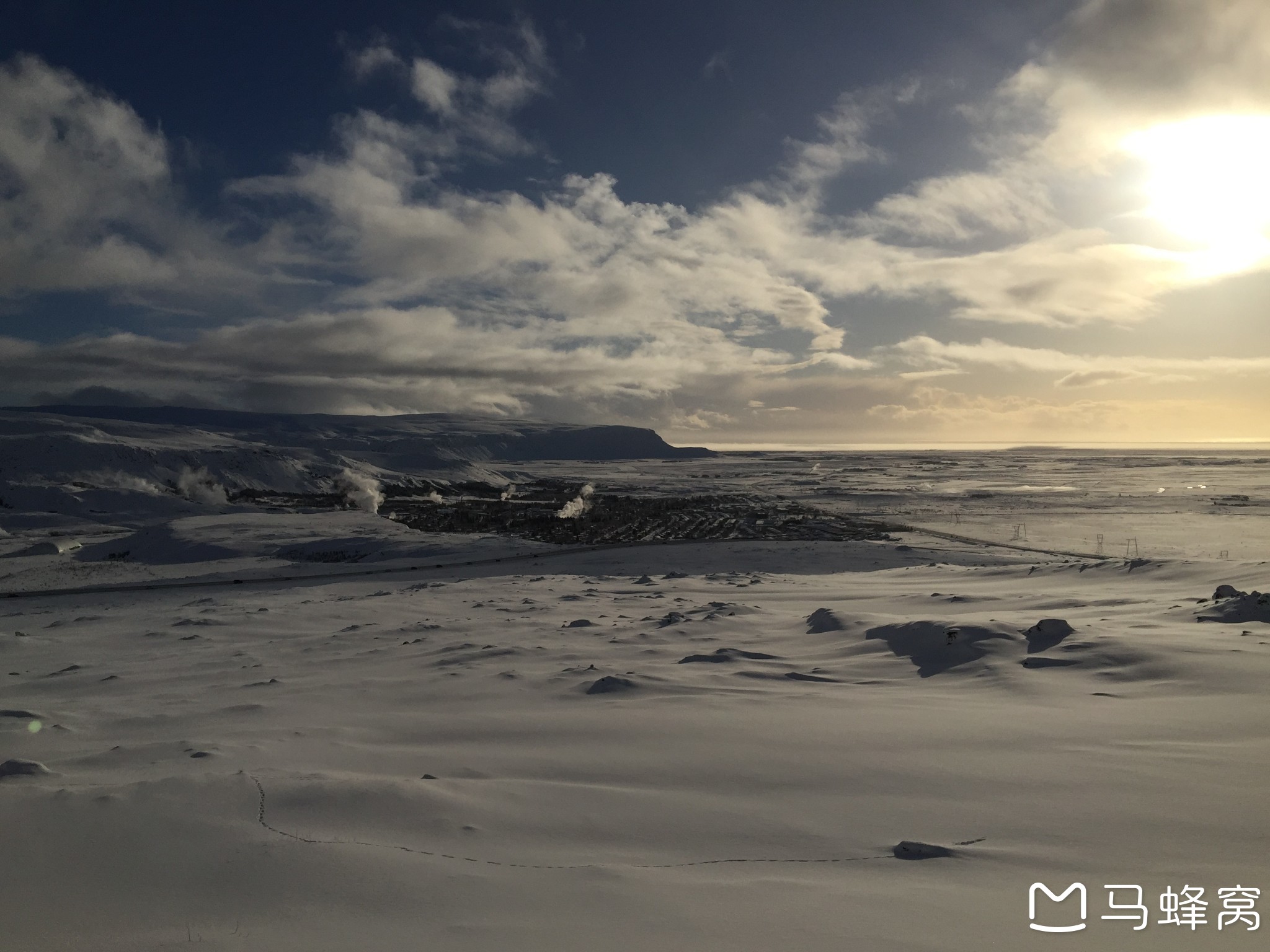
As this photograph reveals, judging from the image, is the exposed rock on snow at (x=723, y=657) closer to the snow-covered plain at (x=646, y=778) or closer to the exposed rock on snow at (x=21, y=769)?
the snow-covered plain at (x=646, y=778)

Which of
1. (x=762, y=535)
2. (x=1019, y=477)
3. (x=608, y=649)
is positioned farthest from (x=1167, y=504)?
(x=608, y=649)

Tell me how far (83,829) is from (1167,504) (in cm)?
6311

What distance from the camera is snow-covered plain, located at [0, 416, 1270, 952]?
11.1 feet

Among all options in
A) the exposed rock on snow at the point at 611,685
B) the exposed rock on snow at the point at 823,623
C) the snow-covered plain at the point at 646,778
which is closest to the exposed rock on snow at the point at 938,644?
the snow-covered plain at the point at 646,778

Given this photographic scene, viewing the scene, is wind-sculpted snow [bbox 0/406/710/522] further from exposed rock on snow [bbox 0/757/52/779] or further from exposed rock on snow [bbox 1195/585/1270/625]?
exposed rock on snow [bbox 1195/585/1270/625]

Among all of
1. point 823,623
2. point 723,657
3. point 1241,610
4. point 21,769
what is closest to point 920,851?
point 723,657

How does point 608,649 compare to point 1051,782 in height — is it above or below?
below

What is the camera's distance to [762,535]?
130 ft

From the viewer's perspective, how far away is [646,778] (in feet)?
16.9

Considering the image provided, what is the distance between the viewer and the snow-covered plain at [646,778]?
11.1 feet

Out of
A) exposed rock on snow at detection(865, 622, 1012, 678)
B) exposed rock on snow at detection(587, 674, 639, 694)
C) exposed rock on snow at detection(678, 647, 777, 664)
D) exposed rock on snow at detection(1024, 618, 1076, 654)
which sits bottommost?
exposed rock on snow at detection(678, 647, 777, 664)

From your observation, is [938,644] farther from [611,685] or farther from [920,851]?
[920,851]

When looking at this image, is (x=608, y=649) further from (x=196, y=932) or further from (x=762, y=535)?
(x=762, y=535)

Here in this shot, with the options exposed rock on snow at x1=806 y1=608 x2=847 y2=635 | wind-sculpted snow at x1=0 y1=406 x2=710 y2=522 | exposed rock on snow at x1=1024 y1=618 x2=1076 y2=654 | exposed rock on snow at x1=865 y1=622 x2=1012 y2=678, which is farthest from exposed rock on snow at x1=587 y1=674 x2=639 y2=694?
wind-sculpted snow at x1=0 y1=406 x2=710 y2=522
